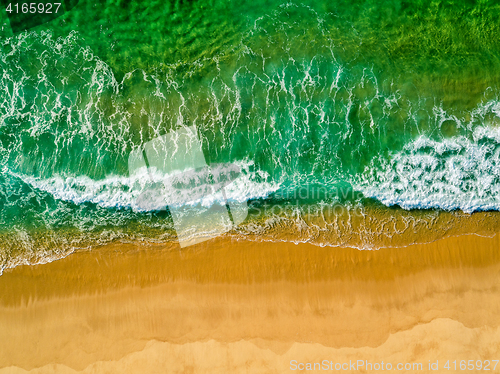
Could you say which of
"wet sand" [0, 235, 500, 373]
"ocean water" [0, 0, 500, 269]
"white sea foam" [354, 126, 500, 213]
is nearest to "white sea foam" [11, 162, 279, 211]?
"ocean water" [0, 0, 500, 269]

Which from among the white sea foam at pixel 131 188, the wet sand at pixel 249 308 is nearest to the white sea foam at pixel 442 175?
the wet sand at pixel 249 308

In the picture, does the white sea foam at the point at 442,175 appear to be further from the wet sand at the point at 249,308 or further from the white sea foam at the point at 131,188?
the white sea foam at the point at 131,188

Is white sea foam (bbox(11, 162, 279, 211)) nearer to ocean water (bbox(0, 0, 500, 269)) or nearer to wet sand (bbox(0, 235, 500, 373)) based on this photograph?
ocean water (bbox(0, 0, 500, 269))

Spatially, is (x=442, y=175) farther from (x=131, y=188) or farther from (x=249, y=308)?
(x=131, y=188)

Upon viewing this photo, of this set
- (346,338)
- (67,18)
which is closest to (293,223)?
(346,338)

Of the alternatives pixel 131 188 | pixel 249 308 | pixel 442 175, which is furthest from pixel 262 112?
pixel 249 308

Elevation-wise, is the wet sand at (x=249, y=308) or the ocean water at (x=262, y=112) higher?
the ocean water at (x=262, y=112)
